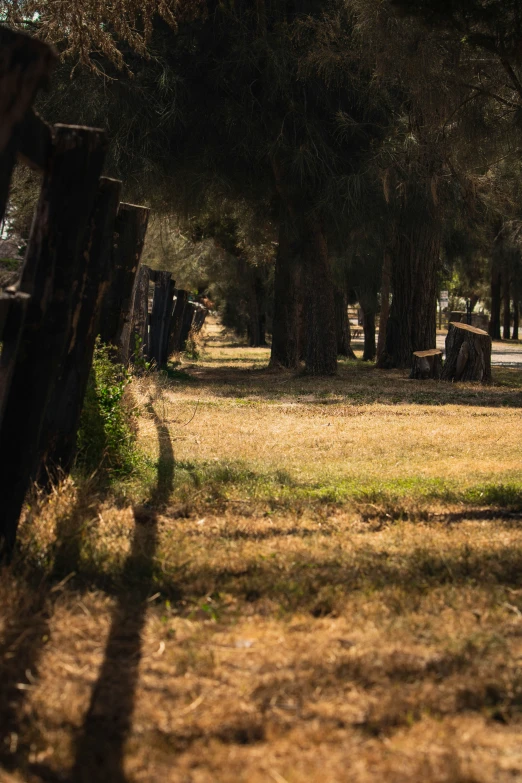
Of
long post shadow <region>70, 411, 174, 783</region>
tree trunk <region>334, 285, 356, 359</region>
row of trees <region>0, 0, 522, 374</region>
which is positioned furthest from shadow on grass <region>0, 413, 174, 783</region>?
tree trunk <region>334, 285, 356, 359</region>

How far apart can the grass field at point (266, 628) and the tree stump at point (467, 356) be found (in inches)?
367

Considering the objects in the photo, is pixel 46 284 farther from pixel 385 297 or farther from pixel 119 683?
pixel 385 297

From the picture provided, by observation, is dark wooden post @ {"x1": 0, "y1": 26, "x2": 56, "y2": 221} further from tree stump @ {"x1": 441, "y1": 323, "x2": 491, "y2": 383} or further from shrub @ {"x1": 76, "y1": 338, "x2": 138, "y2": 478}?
tree stump @ {"x1": 441, "y1": 323, "x2": 491, "y2": 383}

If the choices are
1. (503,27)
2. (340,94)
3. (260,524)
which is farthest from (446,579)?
(340,94)

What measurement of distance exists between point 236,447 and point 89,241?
3.77 meters

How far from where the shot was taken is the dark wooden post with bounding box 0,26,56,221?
11.2 feet

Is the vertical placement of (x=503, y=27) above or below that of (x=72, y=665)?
above

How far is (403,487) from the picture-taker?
269 inches

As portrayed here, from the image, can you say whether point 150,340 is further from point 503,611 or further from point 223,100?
point 503,611

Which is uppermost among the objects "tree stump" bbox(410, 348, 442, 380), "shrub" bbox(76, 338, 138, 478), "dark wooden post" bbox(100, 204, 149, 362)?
"dark wooden post" bbox(100, 204, 149, 362)

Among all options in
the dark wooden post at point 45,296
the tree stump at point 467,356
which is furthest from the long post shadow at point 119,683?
the tree stump at point 467,356

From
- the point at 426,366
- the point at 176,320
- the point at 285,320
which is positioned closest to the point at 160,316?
the point at 285,320

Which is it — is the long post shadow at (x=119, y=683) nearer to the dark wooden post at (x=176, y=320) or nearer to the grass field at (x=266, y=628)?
the grass field at (x=266, y=628)

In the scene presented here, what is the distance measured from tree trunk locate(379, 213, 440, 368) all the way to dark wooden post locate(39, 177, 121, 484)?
48.3 feet
